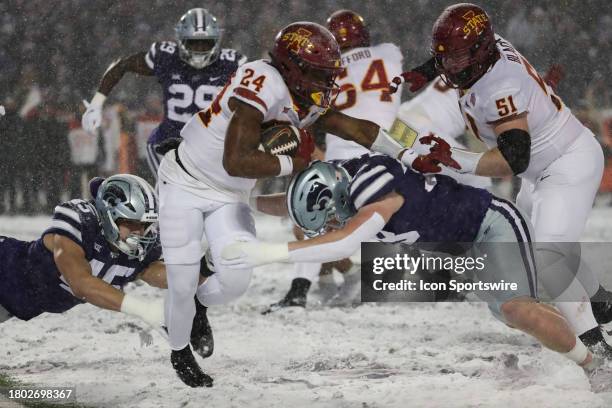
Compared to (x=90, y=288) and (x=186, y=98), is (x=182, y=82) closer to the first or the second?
(x=186, y=98)

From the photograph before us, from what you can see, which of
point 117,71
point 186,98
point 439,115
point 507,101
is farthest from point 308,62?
point 117,71

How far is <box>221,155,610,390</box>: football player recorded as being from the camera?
3.53 metres

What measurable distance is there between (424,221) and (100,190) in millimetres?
1313

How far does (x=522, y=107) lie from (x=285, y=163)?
39.7 inches

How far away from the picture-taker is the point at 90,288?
375 centimetres

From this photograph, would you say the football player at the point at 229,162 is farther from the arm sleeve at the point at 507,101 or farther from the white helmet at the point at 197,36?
the white helmet at the point at 197,36

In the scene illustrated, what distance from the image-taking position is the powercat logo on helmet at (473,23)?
396 centimetres

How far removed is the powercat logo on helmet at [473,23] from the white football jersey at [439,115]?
55.2 inches

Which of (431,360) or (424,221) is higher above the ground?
(424,221)

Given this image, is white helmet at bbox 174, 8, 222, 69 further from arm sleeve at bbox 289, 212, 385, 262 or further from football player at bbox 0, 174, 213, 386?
arm sleeve at bbox 289, 212, 385, 262

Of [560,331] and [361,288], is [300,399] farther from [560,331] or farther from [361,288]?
[361,288]

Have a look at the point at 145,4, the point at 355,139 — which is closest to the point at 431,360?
the point at 355,139

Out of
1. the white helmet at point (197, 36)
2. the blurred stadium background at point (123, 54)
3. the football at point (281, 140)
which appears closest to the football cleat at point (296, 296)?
the white helmet at point (197, 36)

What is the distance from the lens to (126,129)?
9328 millimetres
